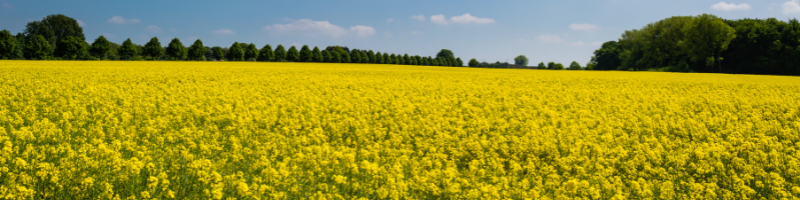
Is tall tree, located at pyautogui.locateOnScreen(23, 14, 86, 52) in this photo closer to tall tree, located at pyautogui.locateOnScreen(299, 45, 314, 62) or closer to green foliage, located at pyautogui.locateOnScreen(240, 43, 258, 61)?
green foliage, located at pyautogui.locateOnScreen(240, 43, 258, 61)

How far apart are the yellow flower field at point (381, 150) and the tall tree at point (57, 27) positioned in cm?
11944

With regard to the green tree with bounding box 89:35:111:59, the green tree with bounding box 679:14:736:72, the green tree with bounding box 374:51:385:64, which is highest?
the green tree with bounding box 679:14:736:72

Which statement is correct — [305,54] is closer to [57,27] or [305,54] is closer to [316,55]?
[316,55]

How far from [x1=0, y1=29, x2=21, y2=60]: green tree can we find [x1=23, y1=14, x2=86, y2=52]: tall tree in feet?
147

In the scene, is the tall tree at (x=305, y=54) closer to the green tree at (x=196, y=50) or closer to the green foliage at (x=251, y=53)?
the green foliage at (x=251, y=53)

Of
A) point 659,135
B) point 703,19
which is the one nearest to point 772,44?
point 703,19

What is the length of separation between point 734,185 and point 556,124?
428 cm

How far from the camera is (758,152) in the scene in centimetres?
746

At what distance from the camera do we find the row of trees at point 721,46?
6062 cm

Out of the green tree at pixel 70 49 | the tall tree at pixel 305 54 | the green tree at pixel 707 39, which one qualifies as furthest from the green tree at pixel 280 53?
the green tree at pixel 707 39

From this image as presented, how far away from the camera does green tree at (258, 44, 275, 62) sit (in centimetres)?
7850

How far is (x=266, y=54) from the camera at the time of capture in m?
78.5

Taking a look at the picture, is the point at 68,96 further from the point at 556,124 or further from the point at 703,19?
the point at 703,19

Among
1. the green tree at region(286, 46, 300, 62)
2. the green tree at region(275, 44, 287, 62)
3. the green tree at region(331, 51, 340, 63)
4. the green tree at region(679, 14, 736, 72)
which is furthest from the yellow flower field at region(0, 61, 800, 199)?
the green tree at region(331, 51, 340, 63)
